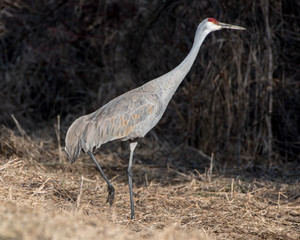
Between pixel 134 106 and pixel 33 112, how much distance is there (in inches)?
182

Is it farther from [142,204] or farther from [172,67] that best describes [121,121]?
[172,67]

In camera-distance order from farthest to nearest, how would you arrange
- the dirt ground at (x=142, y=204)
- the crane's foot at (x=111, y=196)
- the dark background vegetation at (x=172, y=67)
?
the dark background vegetation at (x=172, y=67), the crane's foot at (x=111, y=196), the dirt ground at (x=142, y=204)

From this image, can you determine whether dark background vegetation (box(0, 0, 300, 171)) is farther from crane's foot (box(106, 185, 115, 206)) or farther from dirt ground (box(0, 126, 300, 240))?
crane's foot (box(106, 185, 115, 206))

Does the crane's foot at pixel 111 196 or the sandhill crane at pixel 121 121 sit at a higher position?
the sandhill crane at pixel 121 121

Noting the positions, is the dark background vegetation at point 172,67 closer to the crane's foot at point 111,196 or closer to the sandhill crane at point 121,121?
the sandhill crane at point 121,121

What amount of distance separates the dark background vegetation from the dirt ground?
3.24ft

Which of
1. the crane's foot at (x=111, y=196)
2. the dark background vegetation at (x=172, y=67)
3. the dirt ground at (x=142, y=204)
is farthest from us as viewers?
the dark background vegetation at (x=172, y=67)

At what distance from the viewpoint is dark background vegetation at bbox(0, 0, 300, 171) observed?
21.4 feet

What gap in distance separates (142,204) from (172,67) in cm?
320

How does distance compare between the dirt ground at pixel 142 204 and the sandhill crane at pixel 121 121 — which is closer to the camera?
the dirt ground at pixel 142 204

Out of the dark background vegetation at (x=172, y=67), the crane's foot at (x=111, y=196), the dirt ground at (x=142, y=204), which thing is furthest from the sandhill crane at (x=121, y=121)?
the dark background vegetation at (x=172, y=67)

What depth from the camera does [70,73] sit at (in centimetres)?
862

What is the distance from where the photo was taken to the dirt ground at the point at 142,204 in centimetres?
305

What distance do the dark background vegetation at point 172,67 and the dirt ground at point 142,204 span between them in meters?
0.99
